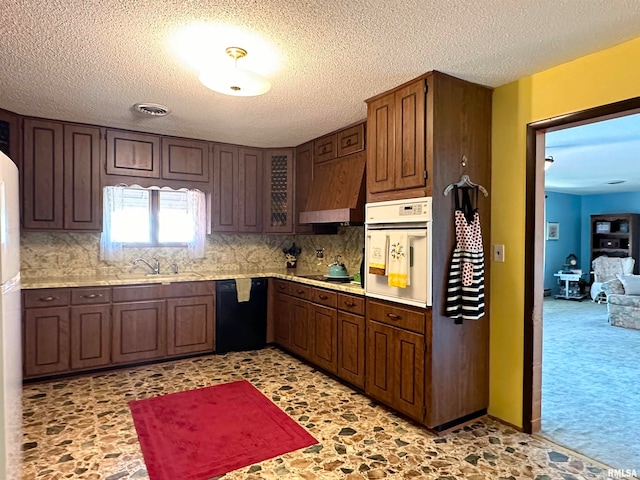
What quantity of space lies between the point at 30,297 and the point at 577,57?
4.60m

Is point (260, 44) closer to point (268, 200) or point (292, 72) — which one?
point (292, 72)

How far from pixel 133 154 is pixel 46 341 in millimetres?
1987

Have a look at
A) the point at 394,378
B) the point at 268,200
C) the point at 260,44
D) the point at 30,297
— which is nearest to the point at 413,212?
the point at 394,378

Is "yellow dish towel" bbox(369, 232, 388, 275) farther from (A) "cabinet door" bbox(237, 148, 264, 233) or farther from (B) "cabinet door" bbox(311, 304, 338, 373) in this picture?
(A) "cabinet door" bbox(237, 148, 264, 233)

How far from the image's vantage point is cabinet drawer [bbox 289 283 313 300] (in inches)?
158

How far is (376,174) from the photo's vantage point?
308 centimetres

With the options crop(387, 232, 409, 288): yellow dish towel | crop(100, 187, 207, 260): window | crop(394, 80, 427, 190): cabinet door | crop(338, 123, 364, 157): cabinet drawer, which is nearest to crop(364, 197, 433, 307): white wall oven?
crop(387, 232, 409, 288): yellow dish towel

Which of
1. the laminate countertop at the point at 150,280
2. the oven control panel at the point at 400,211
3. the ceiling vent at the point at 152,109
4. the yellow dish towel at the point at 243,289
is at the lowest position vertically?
the yellow dish towel at the point at 243,289

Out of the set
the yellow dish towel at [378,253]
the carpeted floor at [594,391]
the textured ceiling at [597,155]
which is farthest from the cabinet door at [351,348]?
the textured ceiling at [597,155]

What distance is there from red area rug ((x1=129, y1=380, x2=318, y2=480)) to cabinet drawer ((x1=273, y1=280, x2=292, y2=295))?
1.30m

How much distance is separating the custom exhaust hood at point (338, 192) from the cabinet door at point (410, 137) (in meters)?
0.73

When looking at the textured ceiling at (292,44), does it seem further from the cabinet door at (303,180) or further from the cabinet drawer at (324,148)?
the cabinet door at (303,180)

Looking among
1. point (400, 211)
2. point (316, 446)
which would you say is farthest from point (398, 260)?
point (316, 446)

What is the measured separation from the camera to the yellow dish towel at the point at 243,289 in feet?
14.6
